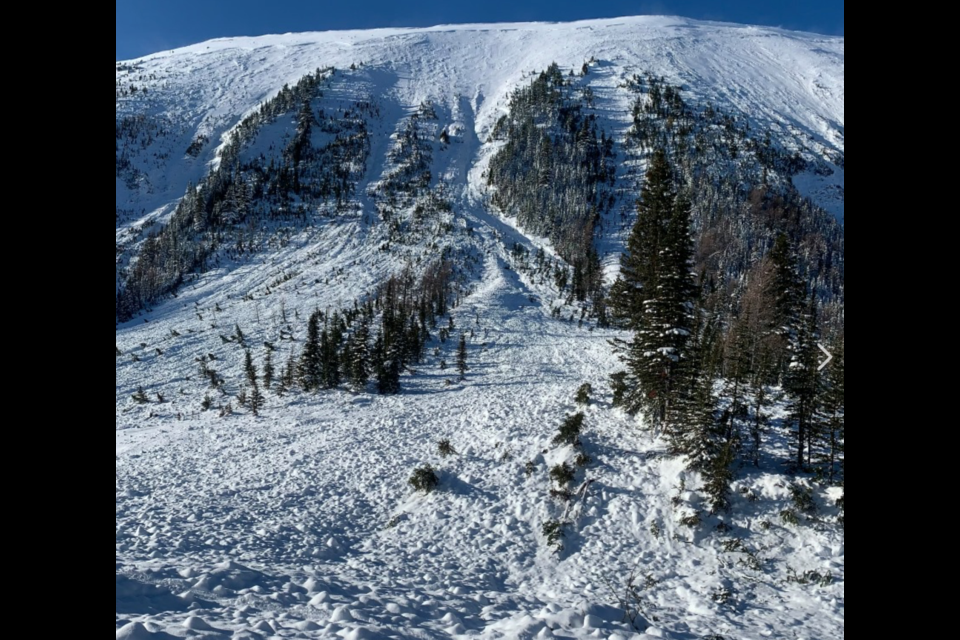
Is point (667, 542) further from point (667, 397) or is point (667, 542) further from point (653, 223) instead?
point (653, 223)

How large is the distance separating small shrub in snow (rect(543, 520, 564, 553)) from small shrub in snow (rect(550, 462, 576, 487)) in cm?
183

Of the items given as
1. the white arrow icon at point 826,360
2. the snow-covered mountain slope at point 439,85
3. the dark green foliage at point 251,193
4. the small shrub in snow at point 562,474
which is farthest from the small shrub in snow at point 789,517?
the snow-covered mountain slope at point 439,85

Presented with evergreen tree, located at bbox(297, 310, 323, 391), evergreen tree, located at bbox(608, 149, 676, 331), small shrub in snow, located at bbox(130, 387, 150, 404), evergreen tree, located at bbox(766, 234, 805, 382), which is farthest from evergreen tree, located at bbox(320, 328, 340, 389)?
evergreen tree, located at bbox(766, 234, 805, 382)

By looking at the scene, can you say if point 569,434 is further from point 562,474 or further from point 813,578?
point 813,578

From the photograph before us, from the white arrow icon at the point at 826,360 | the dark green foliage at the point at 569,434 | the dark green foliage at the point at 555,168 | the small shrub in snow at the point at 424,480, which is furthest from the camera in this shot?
the dark green foliage at the point at 555,168

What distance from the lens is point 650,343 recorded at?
1638cm

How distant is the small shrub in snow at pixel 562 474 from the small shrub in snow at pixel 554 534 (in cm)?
183

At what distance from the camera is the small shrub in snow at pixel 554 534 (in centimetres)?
1128

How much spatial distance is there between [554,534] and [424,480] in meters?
4.85

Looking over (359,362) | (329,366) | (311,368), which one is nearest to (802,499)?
(359,362)

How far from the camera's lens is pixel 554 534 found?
1159 centimetres

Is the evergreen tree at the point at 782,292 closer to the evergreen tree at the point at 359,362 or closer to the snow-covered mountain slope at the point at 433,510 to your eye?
the snow-covered mountain slope at the point at 433,510
